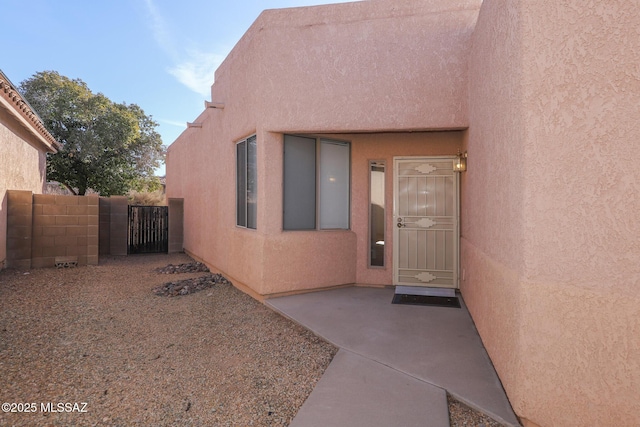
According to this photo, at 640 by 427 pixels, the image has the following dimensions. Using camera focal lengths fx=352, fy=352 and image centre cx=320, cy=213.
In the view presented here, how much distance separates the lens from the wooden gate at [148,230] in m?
13.1

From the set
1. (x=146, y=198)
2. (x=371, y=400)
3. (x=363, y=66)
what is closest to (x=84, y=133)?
(x=146, y=198)

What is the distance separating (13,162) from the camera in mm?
9328

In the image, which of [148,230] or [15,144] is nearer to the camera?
[15,144]

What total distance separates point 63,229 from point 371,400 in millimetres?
10069

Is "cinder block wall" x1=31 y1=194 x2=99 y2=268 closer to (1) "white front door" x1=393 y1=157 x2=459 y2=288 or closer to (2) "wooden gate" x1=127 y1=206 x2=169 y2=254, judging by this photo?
(2) "wooden gate" x1=127 y1=206 x2=169 y2=254

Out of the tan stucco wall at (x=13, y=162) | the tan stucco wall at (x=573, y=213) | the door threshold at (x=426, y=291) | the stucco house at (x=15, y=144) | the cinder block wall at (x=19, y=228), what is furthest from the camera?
the cinder block wall at (x=19, y=228)

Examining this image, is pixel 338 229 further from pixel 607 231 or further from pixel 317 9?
pixel 607 231

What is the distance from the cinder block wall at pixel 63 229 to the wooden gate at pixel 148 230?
9.97 ft

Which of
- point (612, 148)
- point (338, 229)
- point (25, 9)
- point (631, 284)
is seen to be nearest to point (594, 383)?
point (631, 284)

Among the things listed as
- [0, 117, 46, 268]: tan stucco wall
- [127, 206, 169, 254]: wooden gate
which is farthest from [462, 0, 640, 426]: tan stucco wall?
[127, 206, 169, 254]: wooden gate

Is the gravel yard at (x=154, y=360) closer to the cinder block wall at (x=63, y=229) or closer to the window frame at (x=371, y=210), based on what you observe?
the window frame at (x=371, y=210)

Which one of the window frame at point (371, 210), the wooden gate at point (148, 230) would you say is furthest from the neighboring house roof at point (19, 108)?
the window frame at point (371, 210)

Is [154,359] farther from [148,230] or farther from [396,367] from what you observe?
[148,230]

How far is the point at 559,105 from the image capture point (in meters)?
2.43
